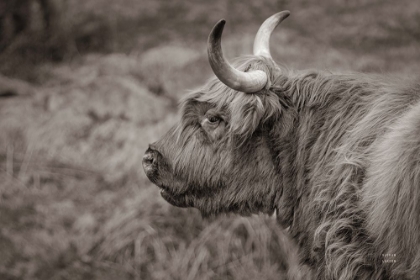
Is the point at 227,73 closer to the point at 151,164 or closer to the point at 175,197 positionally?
the point at 151,164

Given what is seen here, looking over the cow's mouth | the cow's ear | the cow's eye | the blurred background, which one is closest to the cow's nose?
the cow's mouth

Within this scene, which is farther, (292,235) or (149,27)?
(149,27)

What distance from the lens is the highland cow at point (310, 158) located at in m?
2.62

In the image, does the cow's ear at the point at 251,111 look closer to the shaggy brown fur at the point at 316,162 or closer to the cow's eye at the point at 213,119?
the shaggy brown fur at the point at 316,162

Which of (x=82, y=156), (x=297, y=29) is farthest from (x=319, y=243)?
(x=297, y=29)

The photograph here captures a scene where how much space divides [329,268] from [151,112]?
16.8 feet

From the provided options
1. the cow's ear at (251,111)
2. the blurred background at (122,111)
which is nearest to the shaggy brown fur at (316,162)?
the cow's ear at (251,111)

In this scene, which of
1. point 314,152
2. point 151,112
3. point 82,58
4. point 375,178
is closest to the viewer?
point 375,178

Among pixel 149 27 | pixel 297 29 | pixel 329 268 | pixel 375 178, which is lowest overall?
pixel 329 268

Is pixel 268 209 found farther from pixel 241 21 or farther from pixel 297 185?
pixel 241 21

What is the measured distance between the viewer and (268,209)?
3.54 metres

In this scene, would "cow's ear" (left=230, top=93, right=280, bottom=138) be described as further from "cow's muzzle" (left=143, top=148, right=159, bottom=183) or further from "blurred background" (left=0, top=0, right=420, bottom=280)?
"blurred background" (left=0, top=0, right=420, bottom=280)

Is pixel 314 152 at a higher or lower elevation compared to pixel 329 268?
higher

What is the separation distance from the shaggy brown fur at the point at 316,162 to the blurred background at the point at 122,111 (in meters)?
1.27
